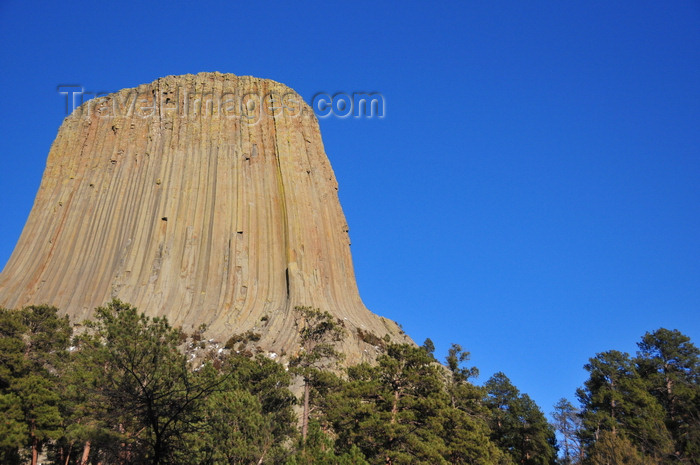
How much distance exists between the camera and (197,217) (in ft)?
207

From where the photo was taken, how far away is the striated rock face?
58.2m

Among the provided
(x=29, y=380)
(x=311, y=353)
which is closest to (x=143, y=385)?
(x=29, y=380)

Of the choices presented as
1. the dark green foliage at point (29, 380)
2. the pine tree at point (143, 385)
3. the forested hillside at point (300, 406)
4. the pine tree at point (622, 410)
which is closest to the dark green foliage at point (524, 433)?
the forested hillside at point (300, 406)

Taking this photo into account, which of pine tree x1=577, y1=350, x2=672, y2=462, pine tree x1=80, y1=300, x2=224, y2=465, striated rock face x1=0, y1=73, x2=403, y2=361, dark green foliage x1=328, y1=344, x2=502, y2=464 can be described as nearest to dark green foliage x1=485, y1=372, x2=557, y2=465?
pine tree x1=577, y1=350, x2=672, y2=462

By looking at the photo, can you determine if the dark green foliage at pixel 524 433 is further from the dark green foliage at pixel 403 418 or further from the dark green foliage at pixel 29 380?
the dark green foliage at pixel 29 380

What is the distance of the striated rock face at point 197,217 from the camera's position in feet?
191

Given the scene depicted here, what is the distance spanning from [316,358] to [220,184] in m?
35.9

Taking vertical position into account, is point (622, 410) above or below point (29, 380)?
above

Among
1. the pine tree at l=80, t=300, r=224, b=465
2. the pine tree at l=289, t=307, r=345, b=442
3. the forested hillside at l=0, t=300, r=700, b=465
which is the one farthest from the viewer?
the pine tree at l=289, t=307, r=345, b=442

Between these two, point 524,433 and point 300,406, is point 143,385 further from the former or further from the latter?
point 524,433

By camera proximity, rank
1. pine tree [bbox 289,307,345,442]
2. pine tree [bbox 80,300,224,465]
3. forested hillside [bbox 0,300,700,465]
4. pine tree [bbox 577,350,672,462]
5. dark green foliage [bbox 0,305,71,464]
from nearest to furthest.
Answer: pine tree [bbox 80,300,224,465], forested hillside [bbox 0,300,700,465], dark green foliage [bbox 0,305,71,464], pine tree [bbox 289,307,345,442], pine tree [bbox 577,350,672,462]

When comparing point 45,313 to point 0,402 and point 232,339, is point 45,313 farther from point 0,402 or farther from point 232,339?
point 232,339

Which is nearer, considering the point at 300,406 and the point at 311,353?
the point at 300,406

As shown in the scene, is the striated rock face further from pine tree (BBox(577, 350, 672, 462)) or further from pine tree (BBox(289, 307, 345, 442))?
pine tree (BBox(577, 350, 672, 462))
